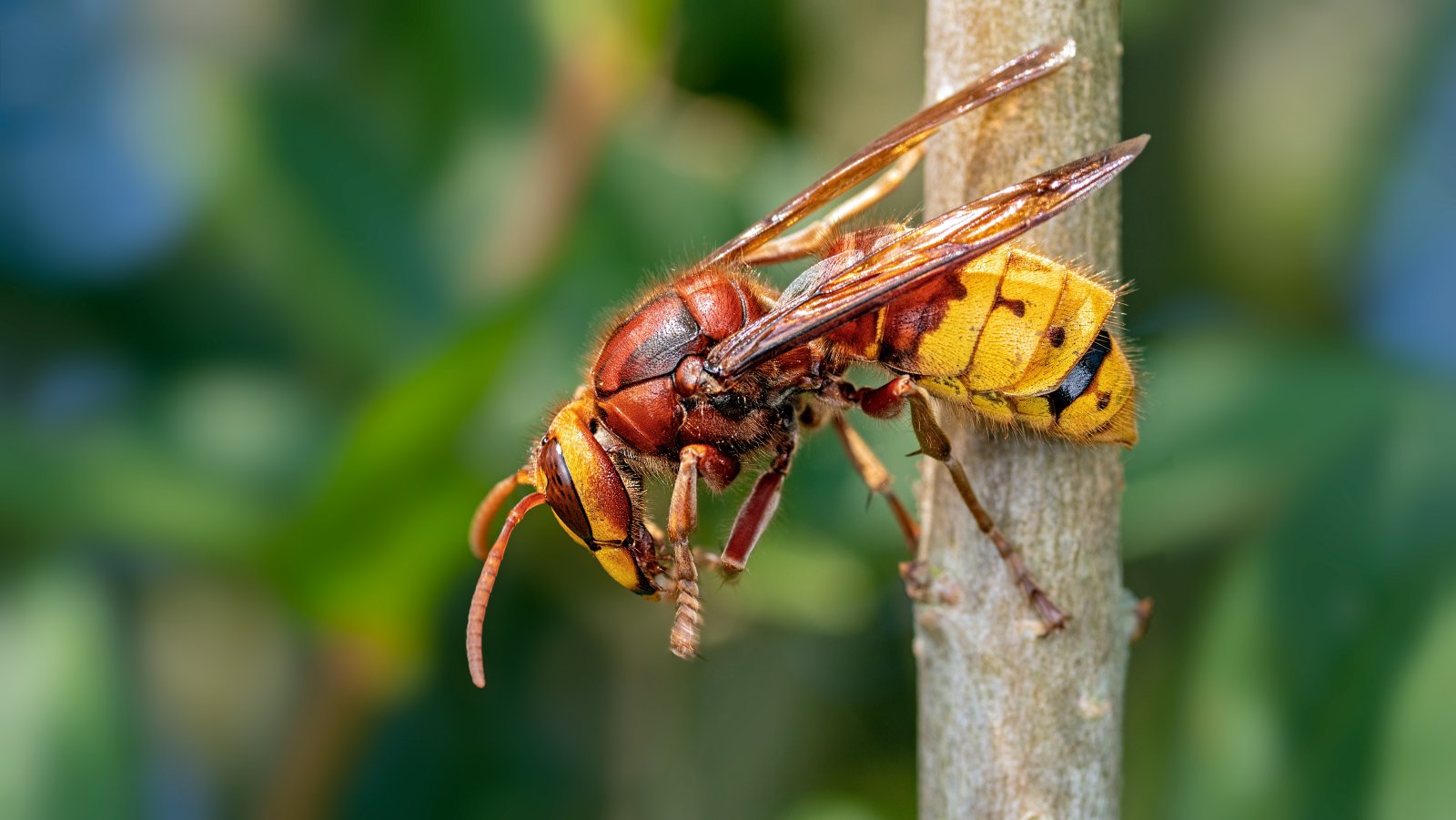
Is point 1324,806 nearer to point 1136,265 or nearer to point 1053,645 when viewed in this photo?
point 1053,645

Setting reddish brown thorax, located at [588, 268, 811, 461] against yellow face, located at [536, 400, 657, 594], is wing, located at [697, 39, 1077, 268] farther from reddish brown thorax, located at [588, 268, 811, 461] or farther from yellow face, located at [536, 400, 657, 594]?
yellow face, located at [536, 400, 657, 594]

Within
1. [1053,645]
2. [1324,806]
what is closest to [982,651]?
[1053,645]

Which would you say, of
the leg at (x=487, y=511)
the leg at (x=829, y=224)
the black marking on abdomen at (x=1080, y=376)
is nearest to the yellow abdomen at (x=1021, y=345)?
the black marking on abdomen at (x=1080, y=376)

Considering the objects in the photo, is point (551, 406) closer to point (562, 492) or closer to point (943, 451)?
point (562, 492)

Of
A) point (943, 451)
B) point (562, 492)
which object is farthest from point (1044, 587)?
point (562, 492)

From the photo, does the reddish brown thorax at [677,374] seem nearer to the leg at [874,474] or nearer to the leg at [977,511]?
the leg at [874,474]

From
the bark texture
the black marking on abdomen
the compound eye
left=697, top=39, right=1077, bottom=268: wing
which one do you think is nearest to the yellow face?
the compound eye
